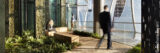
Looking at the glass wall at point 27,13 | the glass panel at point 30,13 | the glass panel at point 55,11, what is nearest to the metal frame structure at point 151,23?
the glass wall at point 27,13

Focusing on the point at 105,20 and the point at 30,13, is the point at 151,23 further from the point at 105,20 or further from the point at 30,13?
the point at 30,13

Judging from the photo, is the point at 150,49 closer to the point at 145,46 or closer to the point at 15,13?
the point at 145,46

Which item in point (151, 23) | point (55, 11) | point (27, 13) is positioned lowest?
point (151, 23)

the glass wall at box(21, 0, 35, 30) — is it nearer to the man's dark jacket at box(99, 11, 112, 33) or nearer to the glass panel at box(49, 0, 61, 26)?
the glass panel at box(49, 0, 61, 26)

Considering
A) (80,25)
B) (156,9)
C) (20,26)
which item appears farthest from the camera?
(80,25)

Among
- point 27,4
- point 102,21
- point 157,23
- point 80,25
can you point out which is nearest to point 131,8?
point 80,25

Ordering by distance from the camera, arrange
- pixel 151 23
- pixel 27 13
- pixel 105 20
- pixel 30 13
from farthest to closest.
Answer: pixel 30 13 < pixel 27 13 < pixel 105 20 < pixel 151 23

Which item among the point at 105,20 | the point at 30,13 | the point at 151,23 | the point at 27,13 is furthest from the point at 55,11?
the point at 151,23

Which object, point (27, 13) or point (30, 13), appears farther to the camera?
point (30, 13)

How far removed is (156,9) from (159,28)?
0.85ft

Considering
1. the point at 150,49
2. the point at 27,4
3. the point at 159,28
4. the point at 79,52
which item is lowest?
the point at 79,52

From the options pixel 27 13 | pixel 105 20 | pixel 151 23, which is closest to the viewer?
pixel 151 23

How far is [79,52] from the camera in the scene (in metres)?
5.93

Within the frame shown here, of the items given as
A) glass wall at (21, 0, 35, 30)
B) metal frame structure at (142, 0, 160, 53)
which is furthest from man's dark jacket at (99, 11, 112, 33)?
glass wall at (21, 0, 35, 30)
